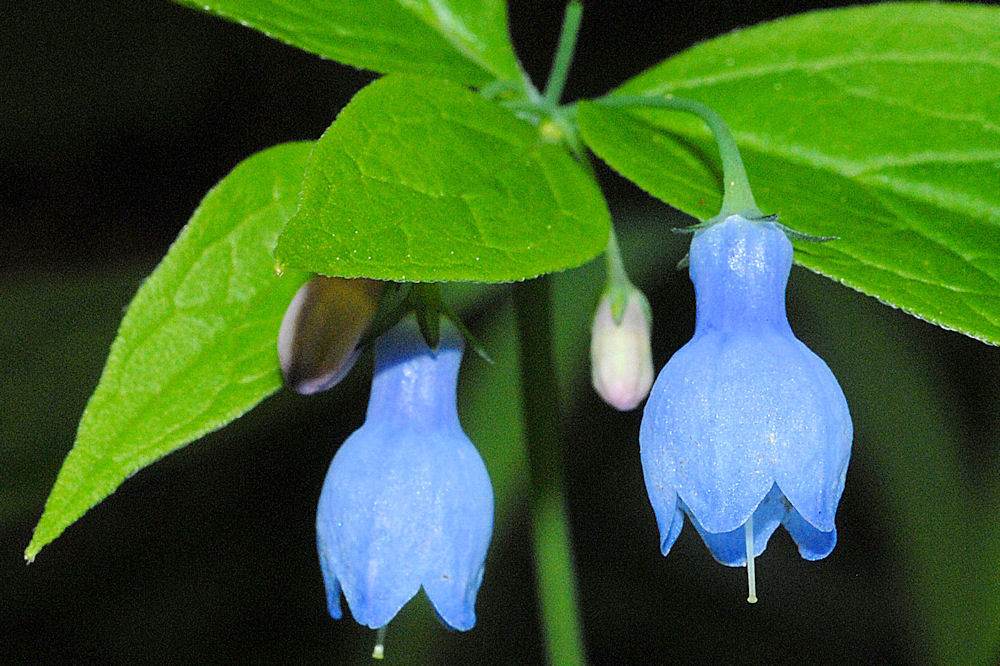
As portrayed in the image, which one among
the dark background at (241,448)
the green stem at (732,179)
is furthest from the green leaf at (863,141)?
the dark background at (241,448)

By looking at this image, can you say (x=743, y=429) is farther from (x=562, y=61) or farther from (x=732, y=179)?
(x=562, y=61)

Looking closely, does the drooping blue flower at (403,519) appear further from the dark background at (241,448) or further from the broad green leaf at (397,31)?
the dark background at (241,448)

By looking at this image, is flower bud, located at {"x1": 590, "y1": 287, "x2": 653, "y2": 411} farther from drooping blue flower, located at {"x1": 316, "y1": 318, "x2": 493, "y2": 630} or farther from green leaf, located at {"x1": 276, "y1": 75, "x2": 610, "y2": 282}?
drooping blue flower, located at {"x1": 316, "y1": 318, "x2": 493, "y2": 630}

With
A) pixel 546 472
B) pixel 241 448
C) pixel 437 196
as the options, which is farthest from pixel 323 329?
pixel 241 448

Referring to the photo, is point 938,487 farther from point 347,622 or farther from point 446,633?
point 347,622

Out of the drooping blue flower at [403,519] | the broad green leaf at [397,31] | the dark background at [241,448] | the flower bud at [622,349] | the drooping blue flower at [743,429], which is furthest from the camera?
the dark background at [241,448]

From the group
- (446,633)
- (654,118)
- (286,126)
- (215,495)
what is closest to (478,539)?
(654,118)
